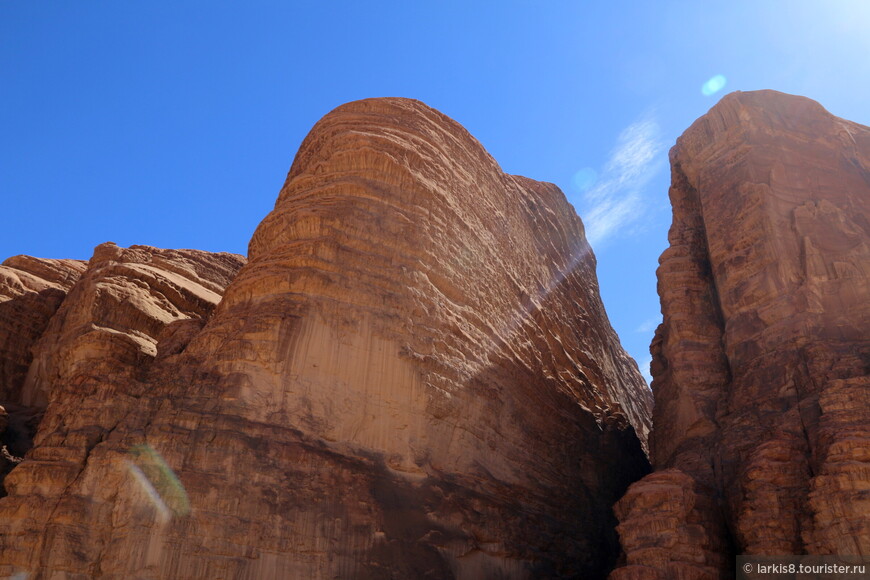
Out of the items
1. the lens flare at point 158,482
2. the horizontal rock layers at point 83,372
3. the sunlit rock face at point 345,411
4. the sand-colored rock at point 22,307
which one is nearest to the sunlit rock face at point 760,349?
the sunlit rock face at point 345,411

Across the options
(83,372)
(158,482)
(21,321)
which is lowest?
(158,482)

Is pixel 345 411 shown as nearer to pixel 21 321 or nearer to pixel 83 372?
pixel 83 372

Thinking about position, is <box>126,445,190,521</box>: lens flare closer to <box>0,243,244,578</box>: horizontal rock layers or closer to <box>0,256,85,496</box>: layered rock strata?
<box>0,243,244,578</box>: horizontal rock layers

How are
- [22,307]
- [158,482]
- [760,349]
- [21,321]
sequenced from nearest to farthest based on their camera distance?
[158,482] < [760,349] < [21,321] < [22,307]

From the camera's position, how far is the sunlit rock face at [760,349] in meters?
23.8

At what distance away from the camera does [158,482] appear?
2134cm

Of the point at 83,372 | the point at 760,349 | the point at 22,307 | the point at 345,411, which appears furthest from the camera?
the point at 22,307

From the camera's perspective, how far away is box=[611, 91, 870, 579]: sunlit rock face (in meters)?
23.8

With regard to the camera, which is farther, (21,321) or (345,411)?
(21,321)

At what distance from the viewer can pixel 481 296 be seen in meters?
32.2

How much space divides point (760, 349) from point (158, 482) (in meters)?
19.7

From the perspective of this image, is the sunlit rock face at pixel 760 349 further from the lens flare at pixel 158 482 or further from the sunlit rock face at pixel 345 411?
the lens flare at pixel 158 482

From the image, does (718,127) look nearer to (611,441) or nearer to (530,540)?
(611,441)

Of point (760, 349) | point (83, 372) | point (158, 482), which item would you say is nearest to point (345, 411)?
point (158, 482)
